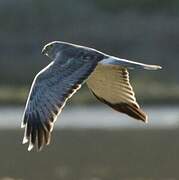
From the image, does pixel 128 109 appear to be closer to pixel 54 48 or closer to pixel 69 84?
pixel 54 48

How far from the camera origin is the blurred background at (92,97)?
1444 centimetres

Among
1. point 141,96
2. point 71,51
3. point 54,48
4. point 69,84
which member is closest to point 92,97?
point 141,96

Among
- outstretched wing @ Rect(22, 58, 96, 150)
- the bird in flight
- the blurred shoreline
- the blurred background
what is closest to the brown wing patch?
the bird in flight

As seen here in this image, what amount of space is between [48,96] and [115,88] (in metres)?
1.14

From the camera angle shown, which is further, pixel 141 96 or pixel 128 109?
pixel 141 96

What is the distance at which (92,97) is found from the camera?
23.5 meters

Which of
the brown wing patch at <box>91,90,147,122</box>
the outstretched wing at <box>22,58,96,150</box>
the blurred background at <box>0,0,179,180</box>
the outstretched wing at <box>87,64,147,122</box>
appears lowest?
the blurred background at <box>0,0,179,180</box>

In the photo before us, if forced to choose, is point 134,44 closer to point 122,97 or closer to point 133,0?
point 133,0

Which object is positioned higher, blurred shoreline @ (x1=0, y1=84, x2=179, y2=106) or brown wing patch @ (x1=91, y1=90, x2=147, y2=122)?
brown wing patch @ (x1=91, y1=90, x2=147, y2=122)

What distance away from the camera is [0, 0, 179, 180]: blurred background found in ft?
47.4

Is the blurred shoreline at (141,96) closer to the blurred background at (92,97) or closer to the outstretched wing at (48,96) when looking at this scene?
the blurred background at (92,97)

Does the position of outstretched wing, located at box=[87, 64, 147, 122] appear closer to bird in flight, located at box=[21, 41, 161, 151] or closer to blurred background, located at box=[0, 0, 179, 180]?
bird in flight, located at box=[21, 41, 161, 151]

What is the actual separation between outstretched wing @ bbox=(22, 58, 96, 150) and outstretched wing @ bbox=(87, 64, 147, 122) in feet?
2.14
